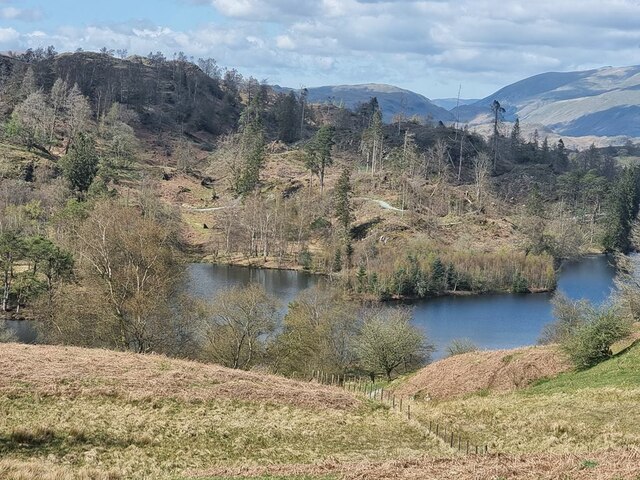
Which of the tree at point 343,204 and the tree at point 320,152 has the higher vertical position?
the tree at point 320,152

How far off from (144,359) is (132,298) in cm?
1430

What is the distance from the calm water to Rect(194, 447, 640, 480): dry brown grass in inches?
2111

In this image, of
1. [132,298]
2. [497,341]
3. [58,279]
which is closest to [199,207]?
[58,279]

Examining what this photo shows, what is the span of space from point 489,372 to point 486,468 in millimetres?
22354

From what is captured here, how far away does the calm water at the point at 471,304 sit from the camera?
269ft

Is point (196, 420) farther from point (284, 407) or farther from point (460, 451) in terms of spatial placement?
point (460, 451)

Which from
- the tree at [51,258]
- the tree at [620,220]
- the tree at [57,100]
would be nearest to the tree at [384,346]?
the tree at [51,258]

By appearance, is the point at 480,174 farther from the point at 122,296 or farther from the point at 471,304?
the point at 122,296

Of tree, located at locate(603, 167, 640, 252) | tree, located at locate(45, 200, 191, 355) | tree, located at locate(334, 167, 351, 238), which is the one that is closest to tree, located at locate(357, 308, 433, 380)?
tree, located at locate(45, 200, 191, 355)

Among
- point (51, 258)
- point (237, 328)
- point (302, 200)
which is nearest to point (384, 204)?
point (302, 200)

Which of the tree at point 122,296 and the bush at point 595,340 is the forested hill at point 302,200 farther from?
the bush at point 595,340

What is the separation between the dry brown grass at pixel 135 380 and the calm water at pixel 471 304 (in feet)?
128

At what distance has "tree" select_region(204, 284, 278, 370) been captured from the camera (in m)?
52.2

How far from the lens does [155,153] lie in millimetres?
175375
